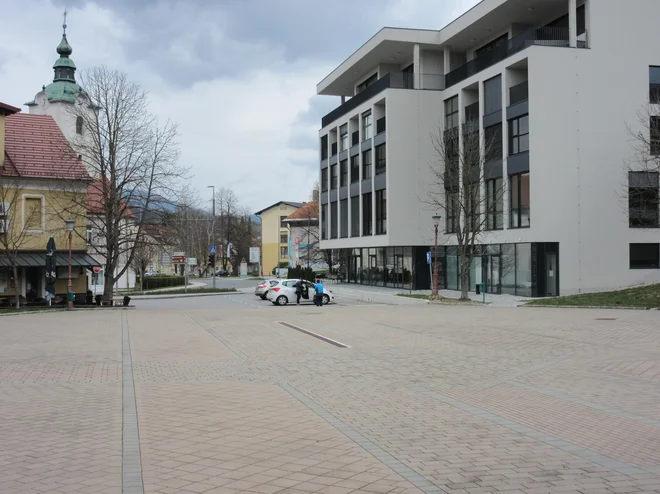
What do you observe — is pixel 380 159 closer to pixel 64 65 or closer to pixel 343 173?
pixel 343 173

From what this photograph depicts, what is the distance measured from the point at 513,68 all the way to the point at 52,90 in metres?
56.9

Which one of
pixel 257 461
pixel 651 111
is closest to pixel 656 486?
pixel 257 461

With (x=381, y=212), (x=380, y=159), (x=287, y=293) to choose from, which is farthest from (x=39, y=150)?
(x=381, y=212)

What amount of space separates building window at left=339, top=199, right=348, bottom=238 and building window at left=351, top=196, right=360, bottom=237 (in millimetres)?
1857

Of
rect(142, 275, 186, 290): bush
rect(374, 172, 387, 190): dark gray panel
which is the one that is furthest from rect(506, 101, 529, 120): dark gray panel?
rect(142, 275, 186, 290): bush

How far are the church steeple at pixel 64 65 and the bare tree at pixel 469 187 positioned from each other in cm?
5151

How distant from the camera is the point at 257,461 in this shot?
6199mm

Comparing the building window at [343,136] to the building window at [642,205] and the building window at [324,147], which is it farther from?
the building window at [642,205]

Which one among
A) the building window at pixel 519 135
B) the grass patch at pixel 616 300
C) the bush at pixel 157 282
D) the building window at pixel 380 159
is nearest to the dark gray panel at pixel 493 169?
the building window at pixel 519 135

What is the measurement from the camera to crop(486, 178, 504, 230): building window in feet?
129

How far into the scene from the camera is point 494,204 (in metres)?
Answer: 39.3

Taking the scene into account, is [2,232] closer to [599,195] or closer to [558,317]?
[558,317]

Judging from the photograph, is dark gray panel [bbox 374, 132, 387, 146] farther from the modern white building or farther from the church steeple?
the church steeple

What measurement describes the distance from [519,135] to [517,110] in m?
1.47
